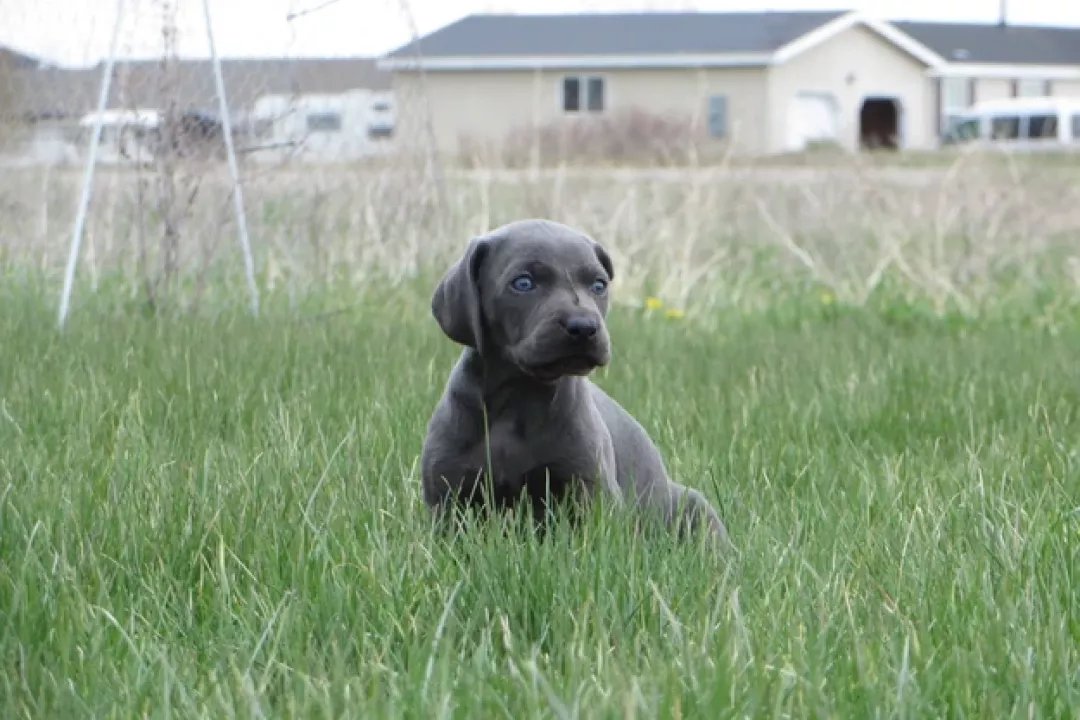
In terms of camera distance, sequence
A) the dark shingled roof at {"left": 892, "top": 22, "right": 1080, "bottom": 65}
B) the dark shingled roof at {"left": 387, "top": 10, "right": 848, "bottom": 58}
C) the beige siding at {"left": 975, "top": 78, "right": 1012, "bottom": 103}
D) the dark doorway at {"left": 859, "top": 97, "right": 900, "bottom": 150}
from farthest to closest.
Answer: the dark shingled roof at {"left": 892, "top": 22, "right": 1080, "bottom": 65} → the beige siding at {"left": 975, "top": 78, "right": 1012, "bottom": 103} → the dark doorway at {"left": 859, "top": 97, "right": 900, "bottom": 150} → the dark shingled roof at {"left": 387, "top": 10, "right": 848, "bottom": 58}

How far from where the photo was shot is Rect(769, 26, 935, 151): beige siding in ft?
134

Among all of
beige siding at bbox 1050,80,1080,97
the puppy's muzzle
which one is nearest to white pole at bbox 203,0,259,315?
the puppy's muzzle

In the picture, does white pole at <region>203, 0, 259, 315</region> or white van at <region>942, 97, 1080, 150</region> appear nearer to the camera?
white pole at <region>203, 0, 259, 315</region>

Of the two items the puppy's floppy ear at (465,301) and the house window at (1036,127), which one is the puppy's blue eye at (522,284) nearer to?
the puppy's floppy ear at (465,301)

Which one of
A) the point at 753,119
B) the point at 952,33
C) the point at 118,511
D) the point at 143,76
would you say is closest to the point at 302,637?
the point at 118,511

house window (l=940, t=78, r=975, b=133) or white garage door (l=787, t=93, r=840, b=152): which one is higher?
house window (l=940, t=78, r=975, b=133)

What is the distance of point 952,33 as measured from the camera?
5250 centimetres

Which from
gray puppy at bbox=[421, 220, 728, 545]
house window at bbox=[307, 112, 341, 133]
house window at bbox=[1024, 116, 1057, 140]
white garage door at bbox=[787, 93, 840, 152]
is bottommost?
gray puppy at bbox=[421, 220, 728, 545]

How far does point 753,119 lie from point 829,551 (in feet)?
125

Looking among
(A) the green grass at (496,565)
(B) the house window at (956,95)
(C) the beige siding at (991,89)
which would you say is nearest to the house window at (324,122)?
(A) the green grass at (496,565)

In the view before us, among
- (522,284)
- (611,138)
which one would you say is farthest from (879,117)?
(522,284)

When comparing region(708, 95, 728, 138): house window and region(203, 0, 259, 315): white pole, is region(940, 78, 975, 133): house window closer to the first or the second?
region(708, 95, 728, 138): house window

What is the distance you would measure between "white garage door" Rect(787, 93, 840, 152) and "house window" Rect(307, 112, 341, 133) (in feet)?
A: 107

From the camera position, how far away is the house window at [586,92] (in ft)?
140
